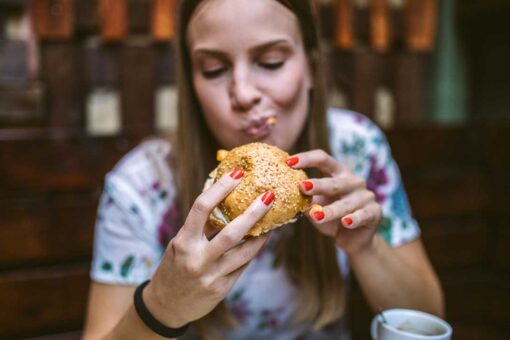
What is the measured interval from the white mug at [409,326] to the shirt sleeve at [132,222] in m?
0.84

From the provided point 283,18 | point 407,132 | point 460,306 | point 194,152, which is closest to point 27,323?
point 194,152

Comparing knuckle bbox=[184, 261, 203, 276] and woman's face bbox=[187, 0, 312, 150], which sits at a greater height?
woman's face bbox=[187, 0, 312, 150]

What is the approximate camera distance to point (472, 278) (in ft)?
10.2

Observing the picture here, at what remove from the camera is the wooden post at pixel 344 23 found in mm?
2896

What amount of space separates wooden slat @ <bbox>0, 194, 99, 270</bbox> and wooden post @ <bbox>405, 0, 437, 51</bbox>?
7.38ft

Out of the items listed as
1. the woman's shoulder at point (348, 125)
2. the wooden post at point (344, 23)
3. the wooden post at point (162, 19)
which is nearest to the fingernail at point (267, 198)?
the woman's shoulder at point (348, 125)

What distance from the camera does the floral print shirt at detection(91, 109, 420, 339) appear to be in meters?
1.60

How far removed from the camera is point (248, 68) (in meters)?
1.25

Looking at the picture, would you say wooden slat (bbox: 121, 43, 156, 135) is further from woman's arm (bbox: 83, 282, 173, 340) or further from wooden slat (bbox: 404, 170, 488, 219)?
wooden slat (bbox: 404, 170, 488, 219)

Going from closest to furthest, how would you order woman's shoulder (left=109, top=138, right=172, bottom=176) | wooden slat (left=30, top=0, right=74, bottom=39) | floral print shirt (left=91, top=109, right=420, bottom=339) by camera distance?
1. floral print shirt (left=91, top=109, right=420, bottom=339)
2. woman's shoulder (left=109, top=138, right=172, bottom=176)
3. wooden slat (left=30, top=0, right=74, bottom=39)

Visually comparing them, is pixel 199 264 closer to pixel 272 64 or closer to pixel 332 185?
pixel 332 185

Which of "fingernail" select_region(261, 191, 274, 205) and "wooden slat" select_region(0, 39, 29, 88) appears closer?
"fingernail" select_region(261, 191, 274, 205)

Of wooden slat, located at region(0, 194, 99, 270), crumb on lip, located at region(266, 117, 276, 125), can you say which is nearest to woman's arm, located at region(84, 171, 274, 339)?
crumb on lip, located at region(266, 117, 276, 125)

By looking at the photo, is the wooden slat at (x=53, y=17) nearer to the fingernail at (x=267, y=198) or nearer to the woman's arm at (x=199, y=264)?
the woman's arm at (x=199, y=264)
